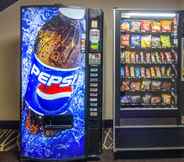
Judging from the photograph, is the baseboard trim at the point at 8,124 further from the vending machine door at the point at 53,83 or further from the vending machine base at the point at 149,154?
the vending machine base at the point at 149,154

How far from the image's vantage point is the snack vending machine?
475 cm

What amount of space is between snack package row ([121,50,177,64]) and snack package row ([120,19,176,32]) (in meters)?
0.29

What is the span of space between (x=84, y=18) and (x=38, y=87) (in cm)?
97

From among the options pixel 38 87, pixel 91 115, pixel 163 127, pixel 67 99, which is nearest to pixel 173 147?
pixel 163 127

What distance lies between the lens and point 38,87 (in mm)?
4402

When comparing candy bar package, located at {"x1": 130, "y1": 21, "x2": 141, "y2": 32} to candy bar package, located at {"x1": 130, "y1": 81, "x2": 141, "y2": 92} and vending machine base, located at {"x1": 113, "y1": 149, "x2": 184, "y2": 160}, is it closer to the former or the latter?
candy bar package, located at {"x1": 130, "y1": 81, "x2": 141, "y2": 92}

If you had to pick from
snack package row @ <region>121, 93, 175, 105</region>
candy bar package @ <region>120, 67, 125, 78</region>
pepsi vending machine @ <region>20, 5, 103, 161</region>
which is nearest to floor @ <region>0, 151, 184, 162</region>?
pepsi vending machine @ <region>20, 5, 103, 161</region>

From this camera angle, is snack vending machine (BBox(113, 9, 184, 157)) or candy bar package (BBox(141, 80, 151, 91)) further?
candy bar package (BBox(141, 80, 151, 91))

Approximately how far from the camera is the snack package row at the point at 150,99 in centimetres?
490

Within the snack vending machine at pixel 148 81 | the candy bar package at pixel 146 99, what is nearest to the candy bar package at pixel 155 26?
the snack vending machine at pixel 148 81

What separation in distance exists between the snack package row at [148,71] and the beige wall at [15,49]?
1.92ft

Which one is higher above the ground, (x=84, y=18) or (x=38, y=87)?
(x=84, y=18)

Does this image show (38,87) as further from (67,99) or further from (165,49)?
(165,49)

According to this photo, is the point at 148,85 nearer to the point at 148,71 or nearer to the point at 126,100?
the point at 148,71
